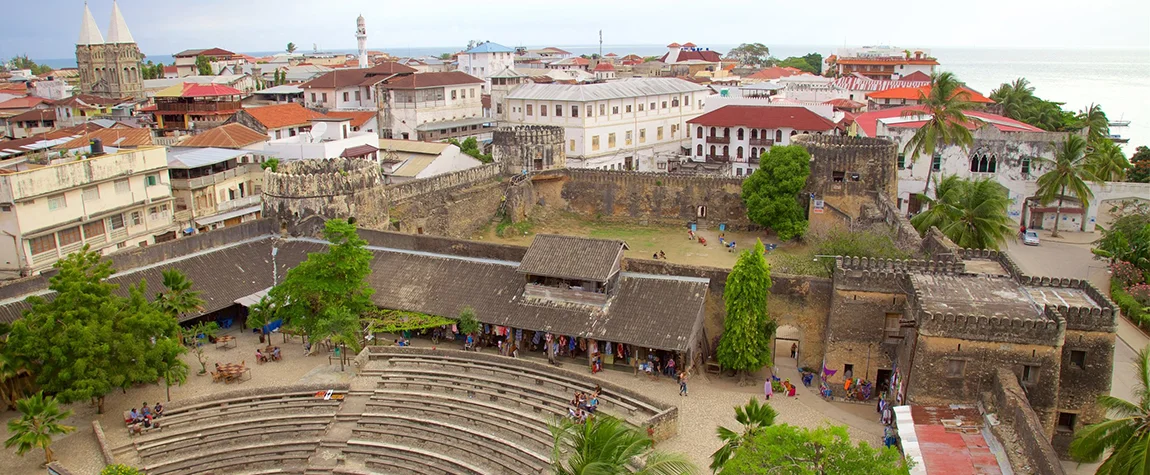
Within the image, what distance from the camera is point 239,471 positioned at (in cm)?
2148

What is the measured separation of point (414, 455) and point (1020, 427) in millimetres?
15365

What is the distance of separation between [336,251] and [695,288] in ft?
40.2

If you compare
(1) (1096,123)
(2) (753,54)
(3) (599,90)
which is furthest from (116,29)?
(2) (753,54)

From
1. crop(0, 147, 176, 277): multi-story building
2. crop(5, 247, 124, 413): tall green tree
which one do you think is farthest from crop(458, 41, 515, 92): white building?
crop(5, 247, 124, 413): tall green tree

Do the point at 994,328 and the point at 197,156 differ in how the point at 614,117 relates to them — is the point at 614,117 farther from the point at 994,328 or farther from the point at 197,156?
the point at 994,328

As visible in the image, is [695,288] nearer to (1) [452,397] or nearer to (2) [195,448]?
(1) [452,397]

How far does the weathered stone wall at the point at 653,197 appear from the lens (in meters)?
47.6

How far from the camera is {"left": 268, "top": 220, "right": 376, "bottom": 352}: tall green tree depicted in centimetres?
2644

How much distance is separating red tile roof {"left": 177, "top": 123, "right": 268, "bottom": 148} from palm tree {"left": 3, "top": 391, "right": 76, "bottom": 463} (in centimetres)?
2931

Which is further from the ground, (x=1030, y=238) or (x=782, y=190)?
(x=782, y=190)

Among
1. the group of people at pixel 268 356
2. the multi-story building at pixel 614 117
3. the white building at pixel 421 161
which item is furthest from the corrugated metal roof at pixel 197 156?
the multi-story building at pixel 614 117

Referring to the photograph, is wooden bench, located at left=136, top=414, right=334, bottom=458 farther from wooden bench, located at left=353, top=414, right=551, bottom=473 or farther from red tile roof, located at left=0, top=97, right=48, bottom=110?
red tile roof, located at left=0, top=97, right=48, bottom=110

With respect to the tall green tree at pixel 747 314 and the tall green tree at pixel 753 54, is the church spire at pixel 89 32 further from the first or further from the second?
the tall green tree at pixel 753 54

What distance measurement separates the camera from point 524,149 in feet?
162
